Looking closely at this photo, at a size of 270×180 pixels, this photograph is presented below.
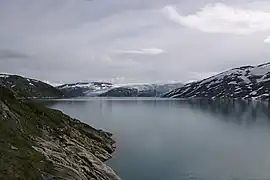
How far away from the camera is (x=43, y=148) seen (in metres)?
39.0

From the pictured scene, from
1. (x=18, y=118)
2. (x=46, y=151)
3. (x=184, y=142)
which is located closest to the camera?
(x=46, y=151)

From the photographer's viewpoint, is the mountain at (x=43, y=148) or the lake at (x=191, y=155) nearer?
the mountain at (x=43, y=148)

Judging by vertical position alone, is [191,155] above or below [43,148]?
below

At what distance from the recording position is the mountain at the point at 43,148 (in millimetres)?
28859

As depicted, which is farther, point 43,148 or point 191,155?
point 191,155

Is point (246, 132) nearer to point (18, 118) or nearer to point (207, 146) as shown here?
point (207, 146)

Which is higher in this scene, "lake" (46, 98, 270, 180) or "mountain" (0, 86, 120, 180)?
"mountain" (0, 86, 120, 180)

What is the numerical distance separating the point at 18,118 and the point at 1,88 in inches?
382

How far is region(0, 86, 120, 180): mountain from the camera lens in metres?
28.9

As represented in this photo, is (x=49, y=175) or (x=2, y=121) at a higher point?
(x=2, y=121)

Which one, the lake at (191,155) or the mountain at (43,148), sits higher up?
the mountain at (43,148)

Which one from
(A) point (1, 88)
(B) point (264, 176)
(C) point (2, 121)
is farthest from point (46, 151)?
(B) point (264, 176)

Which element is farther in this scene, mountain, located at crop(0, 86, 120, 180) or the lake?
the lake

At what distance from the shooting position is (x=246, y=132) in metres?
92.5
